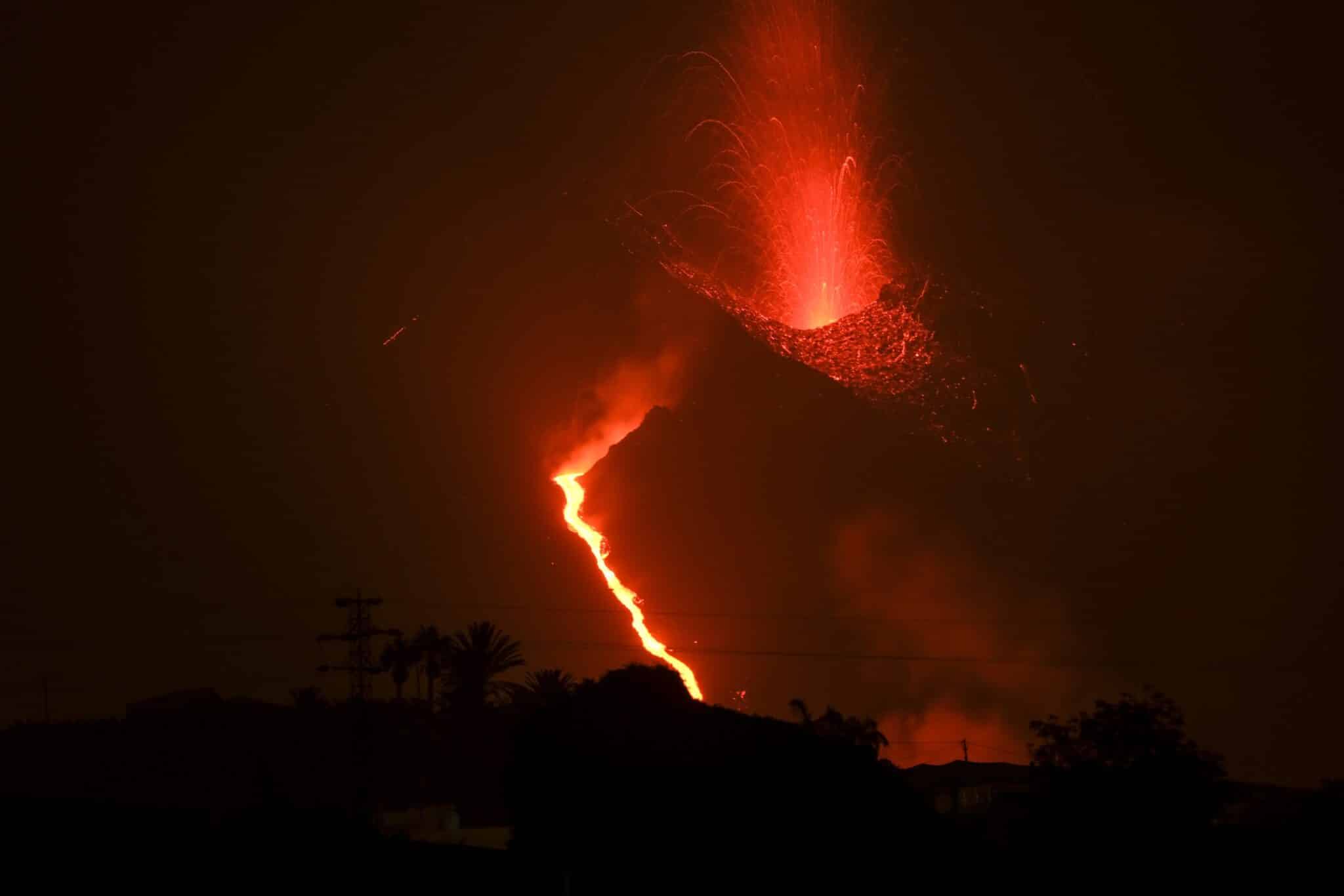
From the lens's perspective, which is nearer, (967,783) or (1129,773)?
(1129,773)

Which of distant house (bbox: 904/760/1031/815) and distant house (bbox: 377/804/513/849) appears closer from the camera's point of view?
distant house (bbox: 377/804/513/849)

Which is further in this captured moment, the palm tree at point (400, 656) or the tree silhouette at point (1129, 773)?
the palm tree at point (400, 656)

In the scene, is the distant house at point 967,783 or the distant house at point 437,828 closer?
the distant house at point 437,828

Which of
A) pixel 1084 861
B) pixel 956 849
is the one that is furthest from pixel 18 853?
pixel 1084 861

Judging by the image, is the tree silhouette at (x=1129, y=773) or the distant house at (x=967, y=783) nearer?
the tree silhouette at (x=1129, y=773)

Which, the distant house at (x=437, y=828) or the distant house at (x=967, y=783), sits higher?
the distant house at (x=967, y=783)

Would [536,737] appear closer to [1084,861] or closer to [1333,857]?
[1084,861]

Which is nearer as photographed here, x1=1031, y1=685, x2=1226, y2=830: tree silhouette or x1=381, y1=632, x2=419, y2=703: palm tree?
x1=1031, y1=685, x2=1226, y2=830: tree silhouette

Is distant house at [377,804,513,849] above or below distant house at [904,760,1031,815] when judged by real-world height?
below

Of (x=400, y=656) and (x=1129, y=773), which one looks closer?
(x=1129, y=773)

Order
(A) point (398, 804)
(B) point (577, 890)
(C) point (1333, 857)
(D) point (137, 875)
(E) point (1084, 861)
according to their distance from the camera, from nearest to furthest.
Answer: (D) point (137, 875), (B) point (577, 890), (C) point (1333, 857), (E) point (1084, 861), (A) point (398, 804)

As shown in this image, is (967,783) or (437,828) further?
(967,783)
